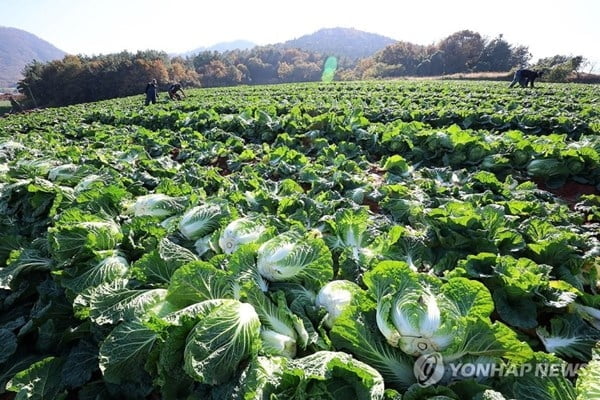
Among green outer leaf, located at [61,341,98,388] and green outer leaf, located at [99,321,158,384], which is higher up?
green outer leaf, located at [99,321,158,384]

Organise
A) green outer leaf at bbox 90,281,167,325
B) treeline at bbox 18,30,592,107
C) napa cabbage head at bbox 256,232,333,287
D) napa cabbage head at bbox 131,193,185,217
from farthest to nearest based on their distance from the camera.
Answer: treeline at bbox 18,30,592,107 → napa cabbage head at bbox 131,193,185,217 → napa cabbage head at bbox 256,232,333,287 → green outer leaf at bbox 90,281,167,325

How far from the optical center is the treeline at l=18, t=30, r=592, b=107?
61844 millimetres

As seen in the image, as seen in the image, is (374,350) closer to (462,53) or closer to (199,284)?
(199,284)

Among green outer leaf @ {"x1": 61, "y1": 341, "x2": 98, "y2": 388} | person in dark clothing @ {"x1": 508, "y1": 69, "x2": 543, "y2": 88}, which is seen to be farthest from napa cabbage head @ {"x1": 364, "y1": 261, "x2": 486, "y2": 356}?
person in dark clothing @ {"x1": 508, "y1": 69, "x2": 543, "y2": 88}

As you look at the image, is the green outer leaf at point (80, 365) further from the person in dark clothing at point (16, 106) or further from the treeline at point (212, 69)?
the treeline at point (212, 69)

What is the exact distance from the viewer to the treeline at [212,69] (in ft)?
203

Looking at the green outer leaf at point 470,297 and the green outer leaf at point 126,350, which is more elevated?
the green outer leaf at point 470,297

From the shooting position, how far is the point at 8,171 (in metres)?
5.28

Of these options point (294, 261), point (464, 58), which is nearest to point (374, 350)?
point (294, 261)

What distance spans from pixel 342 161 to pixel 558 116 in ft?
24.3

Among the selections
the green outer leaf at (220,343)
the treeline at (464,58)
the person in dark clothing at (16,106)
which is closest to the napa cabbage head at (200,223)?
the green outer leaf at (220,343)

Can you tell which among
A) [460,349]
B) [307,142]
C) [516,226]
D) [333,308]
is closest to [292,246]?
[333,308]

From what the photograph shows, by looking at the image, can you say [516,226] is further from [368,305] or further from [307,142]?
[307,142]

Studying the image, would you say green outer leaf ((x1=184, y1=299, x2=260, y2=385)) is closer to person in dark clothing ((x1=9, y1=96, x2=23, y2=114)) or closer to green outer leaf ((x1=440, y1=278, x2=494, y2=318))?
green outer leaf ((x1=440, y1=278, x2=494, y2=318))
